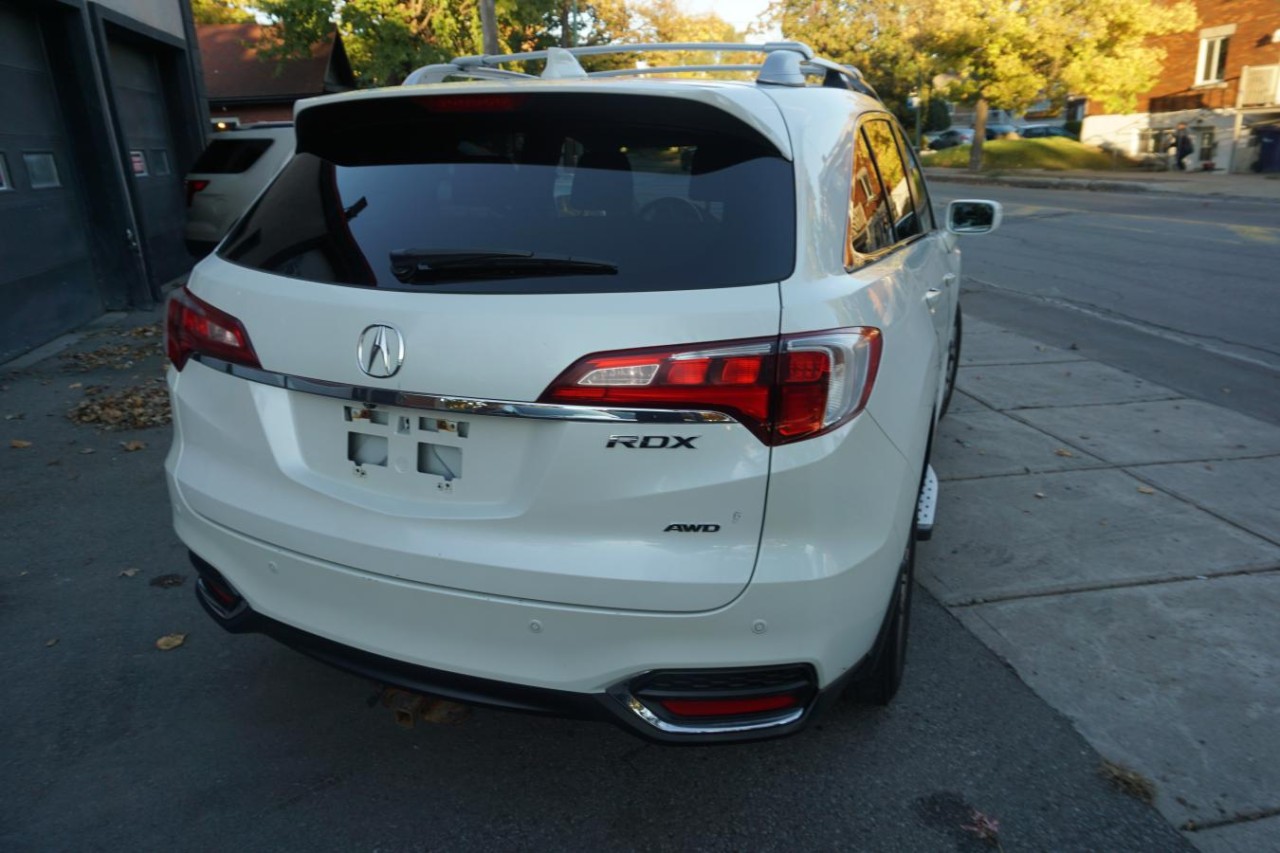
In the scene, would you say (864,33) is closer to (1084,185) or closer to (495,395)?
(1084,185)

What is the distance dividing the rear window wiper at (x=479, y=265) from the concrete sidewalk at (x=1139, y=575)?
207cm

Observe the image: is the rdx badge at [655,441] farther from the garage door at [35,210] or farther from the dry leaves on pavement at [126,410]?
the garage door at [35,210]

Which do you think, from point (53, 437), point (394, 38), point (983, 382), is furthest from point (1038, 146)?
point (53, 437)

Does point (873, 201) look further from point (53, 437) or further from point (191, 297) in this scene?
point (53, 437)

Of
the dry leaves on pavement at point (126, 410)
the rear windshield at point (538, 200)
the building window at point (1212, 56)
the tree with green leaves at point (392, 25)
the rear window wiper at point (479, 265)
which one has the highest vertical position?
the tree with green leaves at point (392, 25)

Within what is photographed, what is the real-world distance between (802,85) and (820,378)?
1136 mm

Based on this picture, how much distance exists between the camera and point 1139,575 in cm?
391

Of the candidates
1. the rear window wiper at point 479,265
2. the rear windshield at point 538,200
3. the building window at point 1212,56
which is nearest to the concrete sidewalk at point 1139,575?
the rear windshield at point 538,200

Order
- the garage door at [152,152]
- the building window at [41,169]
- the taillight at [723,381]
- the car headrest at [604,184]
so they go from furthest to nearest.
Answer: the garage door at [152,152]
the building window at [41,169]
the car headrest at [604,184]
the taillight at [723,381]

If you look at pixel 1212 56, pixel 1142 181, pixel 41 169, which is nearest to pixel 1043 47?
pixel 1212 56

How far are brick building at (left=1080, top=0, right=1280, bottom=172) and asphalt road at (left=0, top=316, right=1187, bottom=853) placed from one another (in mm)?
33045

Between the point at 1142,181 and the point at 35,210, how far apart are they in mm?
27700

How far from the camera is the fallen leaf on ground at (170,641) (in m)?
3.39

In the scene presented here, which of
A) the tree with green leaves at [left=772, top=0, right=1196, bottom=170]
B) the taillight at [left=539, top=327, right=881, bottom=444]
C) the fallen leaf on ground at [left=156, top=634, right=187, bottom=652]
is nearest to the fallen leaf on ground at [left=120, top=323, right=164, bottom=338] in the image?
A: the fallen leaf on ground at [left=156, top=634, right=187, bottom=652]
